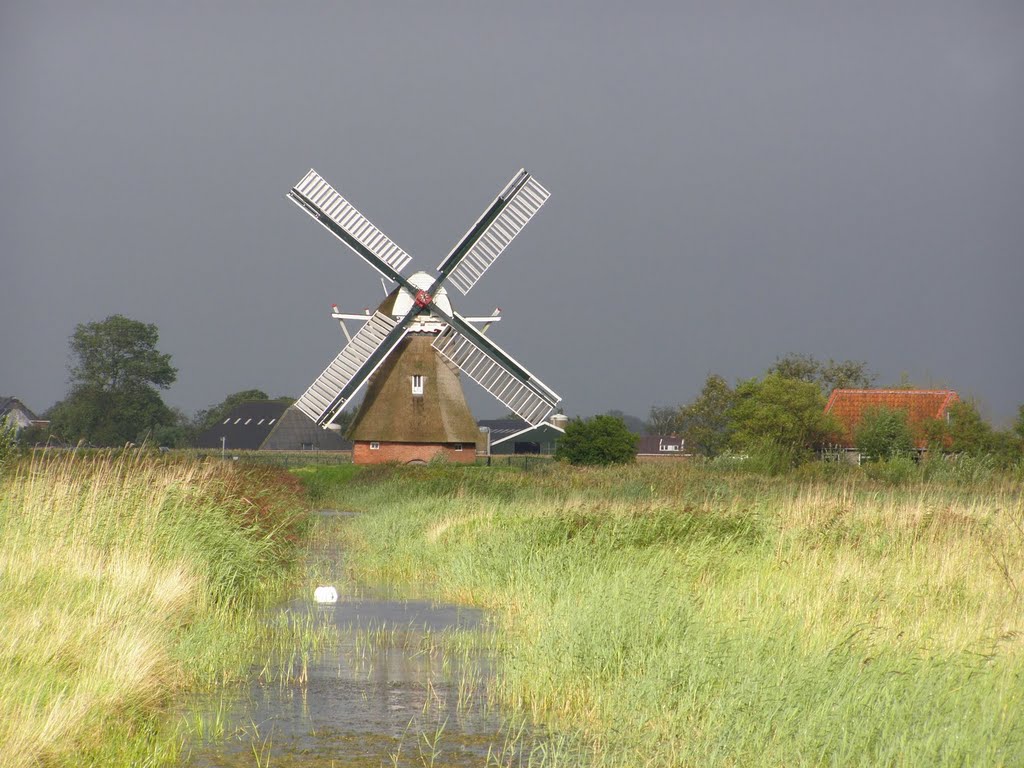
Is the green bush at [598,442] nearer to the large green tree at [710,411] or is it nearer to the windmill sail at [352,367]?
the windmill sail at [352,367]

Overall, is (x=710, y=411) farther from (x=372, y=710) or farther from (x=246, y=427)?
(x=372, y=710)

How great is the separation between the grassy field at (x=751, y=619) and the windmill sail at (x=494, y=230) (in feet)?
59.7

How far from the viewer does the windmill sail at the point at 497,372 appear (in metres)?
35.8

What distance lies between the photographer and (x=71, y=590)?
7914 mm

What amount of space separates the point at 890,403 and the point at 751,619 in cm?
3859

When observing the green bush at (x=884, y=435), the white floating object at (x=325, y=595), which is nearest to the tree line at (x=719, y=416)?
the green bush at (x=884, y=435)

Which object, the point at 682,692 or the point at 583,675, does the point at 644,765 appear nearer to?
the point at 682,692

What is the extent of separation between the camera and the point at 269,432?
6881cm

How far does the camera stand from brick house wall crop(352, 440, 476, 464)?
35.0 m

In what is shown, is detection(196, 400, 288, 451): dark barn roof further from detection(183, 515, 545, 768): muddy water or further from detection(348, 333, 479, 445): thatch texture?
detection(183, 515, 545, 768): muddy water

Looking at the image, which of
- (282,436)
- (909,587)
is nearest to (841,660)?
(909,587)

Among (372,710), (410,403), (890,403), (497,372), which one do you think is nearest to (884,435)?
(890,403)

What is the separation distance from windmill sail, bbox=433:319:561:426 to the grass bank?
2115 centimetres

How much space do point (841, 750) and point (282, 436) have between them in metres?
62.8
